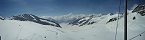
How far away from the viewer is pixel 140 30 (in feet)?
15.3

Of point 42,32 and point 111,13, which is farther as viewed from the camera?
point 111,13

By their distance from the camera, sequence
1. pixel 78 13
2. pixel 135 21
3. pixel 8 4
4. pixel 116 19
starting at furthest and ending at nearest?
pixel 135 21 → pixel 116 19 → pixel 78 13 → pixel 8 4

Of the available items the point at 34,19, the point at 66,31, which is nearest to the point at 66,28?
the point at 66,31

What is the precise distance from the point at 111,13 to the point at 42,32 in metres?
1.14

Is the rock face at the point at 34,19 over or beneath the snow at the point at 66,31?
over

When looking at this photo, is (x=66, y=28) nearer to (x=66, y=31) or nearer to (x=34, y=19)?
(x=66, y=31)

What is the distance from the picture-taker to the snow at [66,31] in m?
3.86

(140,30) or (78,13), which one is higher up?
(78,13)

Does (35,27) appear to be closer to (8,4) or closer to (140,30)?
(8,4)

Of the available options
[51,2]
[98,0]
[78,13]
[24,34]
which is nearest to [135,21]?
[98,0]

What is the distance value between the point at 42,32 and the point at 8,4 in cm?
65

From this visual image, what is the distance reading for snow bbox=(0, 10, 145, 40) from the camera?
3.86 m

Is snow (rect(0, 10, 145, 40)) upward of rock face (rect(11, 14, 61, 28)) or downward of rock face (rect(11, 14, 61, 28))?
downward

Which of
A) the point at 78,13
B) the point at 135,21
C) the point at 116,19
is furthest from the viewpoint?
the point at 135,21
